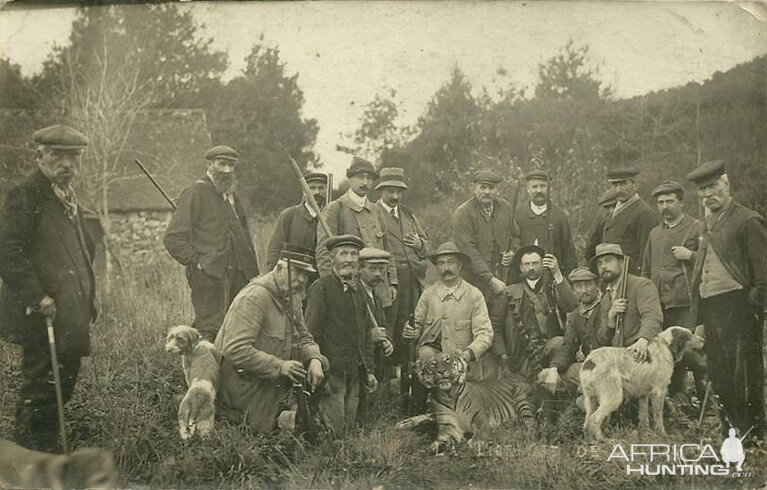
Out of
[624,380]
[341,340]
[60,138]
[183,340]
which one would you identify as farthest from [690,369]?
[60,138]

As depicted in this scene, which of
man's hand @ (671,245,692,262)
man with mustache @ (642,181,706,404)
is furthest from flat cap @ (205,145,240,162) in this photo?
man's hand @ (671,245,692,262)

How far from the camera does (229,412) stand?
5.73m

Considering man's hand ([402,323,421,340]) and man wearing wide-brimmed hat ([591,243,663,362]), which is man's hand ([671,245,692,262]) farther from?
man's hand ([402,323,421,340])

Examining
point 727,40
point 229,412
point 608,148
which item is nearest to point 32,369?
point 229,412

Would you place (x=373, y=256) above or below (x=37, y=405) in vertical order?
above

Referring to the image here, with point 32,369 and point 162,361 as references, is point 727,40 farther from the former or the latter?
point 32,369

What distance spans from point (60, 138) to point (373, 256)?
2520mm

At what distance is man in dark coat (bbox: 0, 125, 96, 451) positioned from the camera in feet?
18.9

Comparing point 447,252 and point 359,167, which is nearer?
point 447,252

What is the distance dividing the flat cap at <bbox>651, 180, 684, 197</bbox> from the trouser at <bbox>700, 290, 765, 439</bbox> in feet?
2.80

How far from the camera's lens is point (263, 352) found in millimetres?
5707

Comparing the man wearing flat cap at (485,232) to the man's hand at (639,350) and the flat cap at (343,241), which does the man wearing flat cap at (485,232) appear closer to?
the flat cap at (343,241)

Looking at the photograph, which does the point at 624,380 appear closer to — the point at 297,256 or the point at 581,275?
the point at 581,275

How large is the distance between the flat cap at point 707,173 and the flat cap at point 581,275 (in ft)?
3.45
